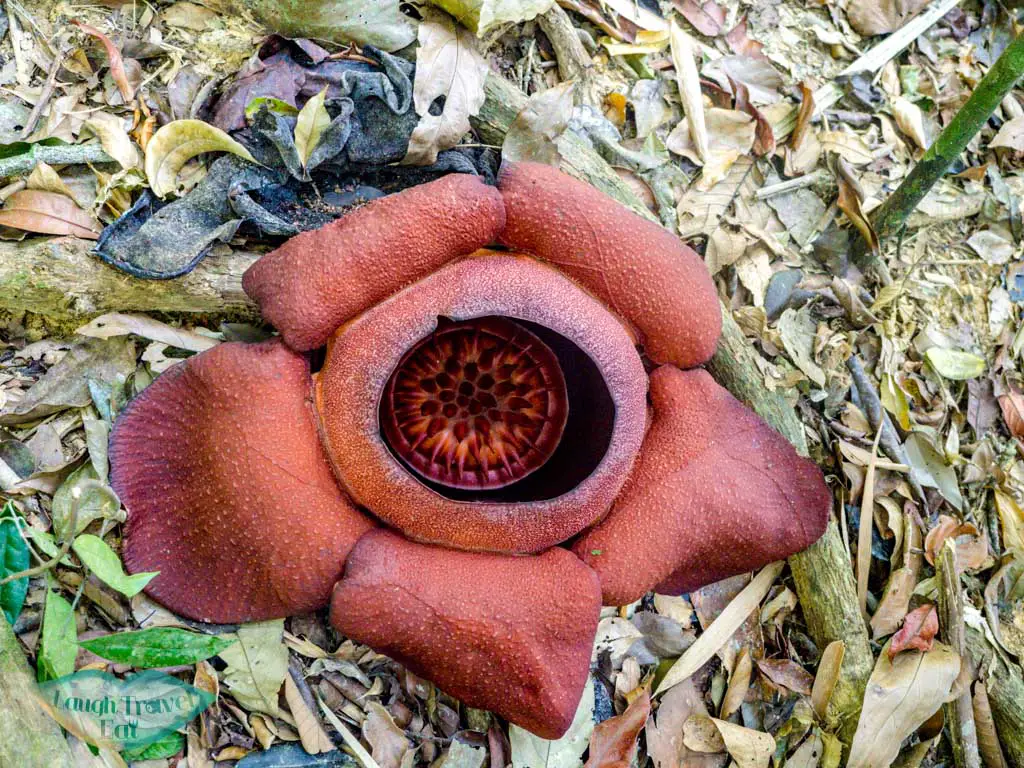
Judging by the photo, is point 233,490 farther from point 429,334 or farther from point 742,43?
point 742,43

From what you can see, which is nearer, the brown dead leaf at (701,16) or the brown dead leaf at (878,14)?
the brown dead leaf at (701,16)

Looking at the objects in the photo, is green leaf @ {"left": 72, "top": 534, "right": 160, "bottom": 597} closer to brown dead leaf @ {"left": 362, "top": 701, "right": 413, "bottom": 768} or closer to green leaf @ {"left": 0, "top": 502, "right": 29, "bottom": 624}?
green leaf @ {"left": 0, "top": 502, "right": 29, "bottom": 624}

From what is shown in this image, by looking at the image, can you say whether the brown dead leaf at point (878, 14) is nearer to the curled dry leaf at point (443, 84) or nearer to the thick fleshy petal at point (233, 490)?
the curled dry leaf at point (443, 84)

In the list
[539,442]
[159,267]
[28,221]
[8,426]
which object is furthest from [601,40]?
[8,426]

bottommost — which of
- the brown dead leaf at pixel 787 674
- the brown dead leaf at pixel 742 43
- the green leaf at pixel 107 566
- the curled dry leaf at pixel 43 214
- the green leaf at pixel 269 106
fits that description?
the brown dead leaf at pixel 787 674

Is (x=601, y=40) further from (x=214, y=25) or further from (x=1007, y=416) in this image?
(x=1007, y=416)

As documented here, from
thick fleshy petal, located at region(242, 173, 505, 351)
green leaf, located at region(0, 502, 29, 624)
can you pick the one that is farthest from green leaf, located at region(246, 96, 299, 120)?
green leaf, located at region(0, 502, 29, 624)

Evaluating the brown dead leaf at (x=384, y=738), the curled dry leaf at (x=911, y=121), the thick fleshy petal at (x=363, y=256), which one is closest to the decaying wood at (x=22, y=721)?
the brown dead leaf at (x=384, y=738)
